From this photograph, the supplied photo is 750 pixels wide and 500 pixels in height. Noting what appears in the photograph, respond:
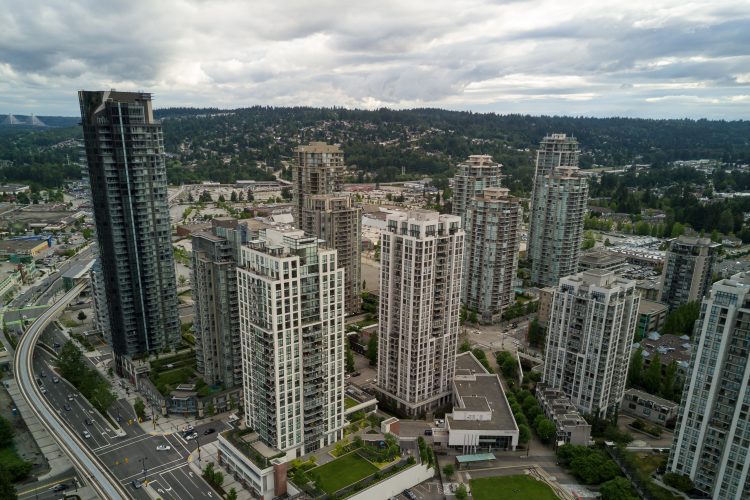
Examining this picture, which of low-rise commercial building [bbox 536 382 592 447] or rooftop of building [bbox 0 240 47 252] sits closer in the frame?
low-rise commercial building [bbox 536 382 592 447]

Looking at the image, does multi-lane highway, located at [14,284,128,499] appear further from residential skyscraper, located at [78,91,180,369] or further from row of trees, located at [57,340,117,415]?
residential skyscraper, located at [78,91,180,369]

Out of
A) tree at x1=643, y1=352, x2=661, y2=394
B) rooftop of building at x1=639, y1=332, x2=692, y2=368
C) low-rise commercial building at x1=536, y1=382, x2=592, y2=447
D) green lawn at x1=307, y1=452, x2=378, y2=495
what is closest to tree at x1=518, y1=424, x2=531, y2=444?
low-rise commercial building at x1=536, y1=382, x2=592, y2=447

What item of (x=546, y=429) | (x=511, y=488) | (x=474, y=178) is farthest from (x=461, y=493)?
(x=474, y=178)

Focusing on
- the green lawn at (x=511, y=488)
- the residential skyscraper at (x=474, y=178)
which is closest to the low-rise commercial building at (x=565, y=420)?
the green lawn at (x=511, y=488)

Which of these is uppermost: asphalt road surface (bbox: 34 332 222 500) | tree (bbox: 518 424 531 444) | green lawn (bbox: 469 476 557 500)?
tree (bbox: 518 424 531 444)

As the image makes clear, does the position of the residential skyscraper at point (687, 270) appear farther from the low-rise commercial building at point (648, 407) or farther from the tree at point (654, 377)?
the low-rise commercial building at point (648, 407)

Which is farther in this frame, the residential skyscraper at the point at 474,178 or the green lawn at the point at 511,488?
the residential skyscraper at the point at 474,178

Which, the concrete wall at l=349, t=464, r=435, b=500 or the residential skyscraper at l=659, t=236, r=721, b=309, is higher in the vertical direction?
the residential skyscraper at l=659, t=236, r=721, b=309
